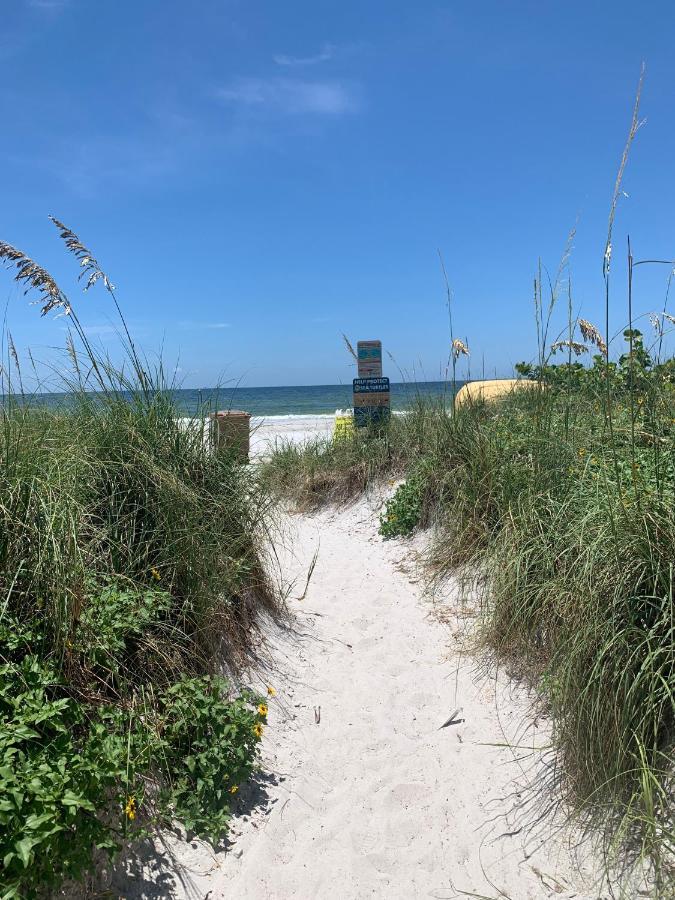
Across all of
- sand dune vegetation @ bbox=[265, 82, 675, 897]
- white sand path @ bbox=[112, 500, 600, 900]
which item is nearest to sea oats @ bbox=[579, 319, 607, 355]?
sand dune vegetation @ bbox=[265, 82, 675, 897]

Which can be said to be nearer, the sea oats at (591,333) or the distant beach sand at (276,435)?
→ the sea oats at (591,333)

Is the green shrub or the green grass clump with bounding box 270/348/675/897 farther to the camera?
the green shrub

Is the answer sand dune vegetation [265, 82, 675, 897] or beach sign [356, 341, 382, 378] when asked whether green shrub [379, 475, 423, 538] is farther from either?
beach sign [356, 341, 382, 378]

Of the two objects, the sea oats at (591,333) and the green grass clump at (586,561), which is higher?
the sea oats at (591,333)

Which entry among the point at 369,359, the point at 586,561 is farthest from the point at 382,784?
the point at 369,359

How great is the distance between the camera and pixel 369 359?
9.49m

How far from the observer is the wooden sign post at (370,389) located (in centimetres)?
878

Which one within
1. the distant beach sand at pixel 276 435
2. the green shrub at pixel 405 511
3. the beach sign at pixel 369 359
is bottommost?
the green shrub at pixel 405 511

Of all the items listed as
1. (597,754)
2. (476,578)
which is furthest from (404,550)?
(597,754)

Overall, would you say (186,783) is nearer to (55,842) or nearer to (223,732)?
(223,732)

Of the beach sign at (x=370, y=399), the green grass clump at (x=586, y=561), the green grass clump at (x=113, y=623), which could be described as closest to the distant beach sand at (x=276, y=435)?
the beach sign at (x=370, y=399)

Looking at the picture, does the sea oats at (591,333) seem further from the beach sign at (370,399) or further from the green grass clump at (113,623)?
the beach sign at (370,399)

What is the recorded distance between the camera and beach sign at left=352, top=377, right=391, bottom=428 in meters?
8.78

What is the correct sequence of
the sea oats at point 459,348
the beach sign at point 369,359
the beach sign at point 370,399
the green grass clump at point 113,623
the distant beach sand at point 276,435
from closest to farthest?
the green grass clump at point 113,623 < the sea oats at point 459,348 < the distant beach sand at point 276,435 < the beach sign at point 370,399 < the beach sign at point 369,359
